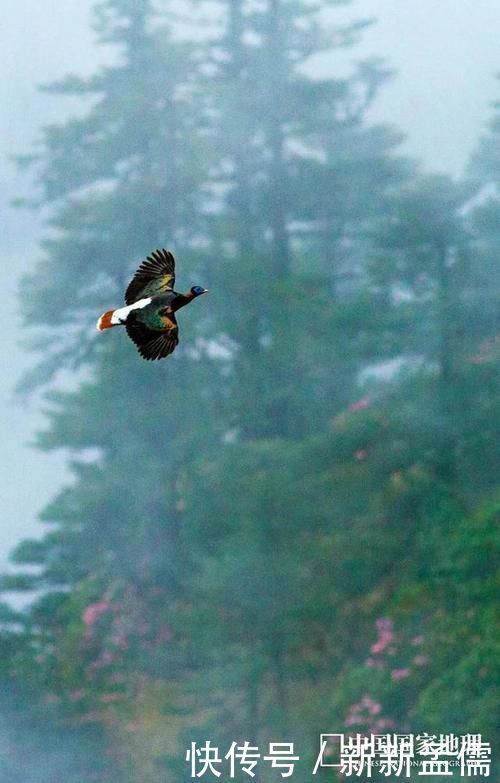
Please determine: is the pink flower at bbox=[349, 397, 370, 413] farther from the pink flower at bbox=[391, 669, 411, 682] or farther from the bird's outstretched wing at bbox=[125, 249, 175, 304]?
the bird's outstretched wing at bbox=[125, 249, 175, 304]

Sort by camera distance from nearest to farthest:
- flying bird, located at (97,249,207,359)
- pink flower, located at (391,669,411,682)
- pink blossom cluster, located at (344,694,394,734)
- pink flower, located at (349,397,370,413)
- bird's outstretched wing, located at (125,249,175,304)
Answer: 1. flying bird, located at (97,249,207,359)
2. bird's outstretched wing, located at (125,249,175,304)
3. pink blossom cluster, located at (344,694,394,734)
4. pink flower, located at (391,669,411,682)
5. pink flower, located at (349,397,370,413)

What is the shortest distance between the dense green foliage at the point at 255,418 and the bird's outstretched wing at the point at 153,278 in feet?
26.7

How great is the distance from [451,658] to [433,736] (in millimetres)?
680

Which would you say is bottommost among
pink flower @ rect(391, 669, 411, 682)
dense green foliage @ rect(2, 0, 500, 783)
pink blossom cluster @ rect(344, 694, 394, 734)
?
pink blossom cluster @ rect(344, 694, 394, 734)

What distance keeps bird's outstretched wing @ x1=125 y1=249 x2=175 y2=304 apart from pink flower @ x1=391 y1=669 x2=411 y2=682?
848 centimetres

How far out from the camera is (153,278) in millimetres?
4477

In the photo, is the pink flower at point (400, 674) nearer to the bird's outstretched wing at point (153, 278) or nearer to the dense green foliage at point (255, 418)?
the dense green foliage at point (255, 418)

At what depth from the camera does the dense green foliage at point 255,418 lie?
1384 centimetres

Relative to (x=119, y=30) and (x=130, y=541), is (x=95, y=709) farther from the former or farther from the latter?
(x=119, y=30)

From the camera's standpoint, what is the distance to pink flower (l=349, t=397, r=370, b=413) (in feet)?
49.7

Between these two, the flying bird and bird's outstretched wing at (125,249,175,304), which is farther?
bird's outstretched wing at (125,249,175,304)

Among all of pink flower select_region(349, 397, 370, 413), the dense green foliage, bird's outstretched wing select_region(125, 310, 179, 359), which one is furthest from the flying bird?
pink flower select_region(349, 397, 370, 413)

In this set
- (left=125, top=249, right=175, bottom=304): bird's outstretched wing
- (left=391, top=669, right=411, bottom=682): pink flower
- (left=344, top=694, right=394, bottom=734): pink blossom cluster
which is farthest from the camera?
(left=391, top=669, right=411, bottom=682): pink flower

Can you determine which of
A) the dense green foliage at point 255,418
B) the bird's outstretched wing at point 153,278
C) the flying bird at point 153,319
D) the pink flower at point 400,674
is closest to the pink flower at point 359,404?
the dense green foliage at point 255,418
